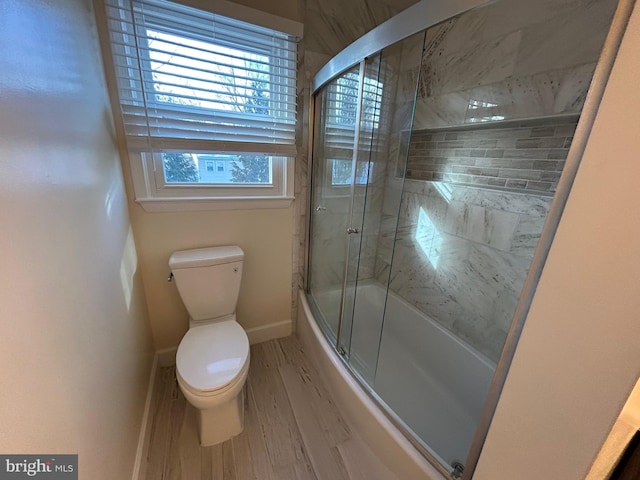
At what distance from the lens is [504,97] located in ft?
4.00

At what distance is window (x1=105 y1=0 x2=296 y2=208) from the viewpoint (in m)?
1.23

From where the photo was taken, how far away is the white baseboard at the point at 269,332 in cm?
192

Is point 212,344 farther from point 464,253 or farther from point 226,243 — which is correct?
point 464,253

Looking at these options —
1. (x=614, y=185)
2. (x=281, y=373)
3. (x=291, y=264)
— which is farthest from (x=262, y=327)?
(x=614, y=185)

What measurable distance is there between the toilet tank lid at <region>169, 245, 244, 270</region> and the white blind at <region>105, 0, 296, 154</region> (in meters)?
0.59

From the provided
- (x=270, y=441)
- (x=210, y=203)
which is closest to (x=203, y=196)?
(x=210, y=203)

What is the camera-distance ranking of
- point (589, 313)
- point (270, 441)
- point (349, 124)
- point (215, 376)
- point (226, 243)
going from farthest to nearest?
point (226, 243), point (349, 124), point (270, 441), point (215, 376), point (589, 313)

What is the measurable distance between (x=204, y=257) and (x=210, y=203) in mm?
326

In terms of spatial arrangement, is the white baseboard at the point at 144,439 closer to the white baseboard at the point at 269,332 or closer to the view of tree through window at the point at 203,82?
the white baseboard at the point at 269,332

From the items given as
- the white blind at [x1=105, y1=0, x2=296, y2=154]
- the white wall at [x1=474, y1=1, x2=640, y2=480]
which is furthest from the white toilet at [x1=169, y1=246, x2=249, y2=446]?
the white wall at [x1=474, y1=1, x2=640, y2=480]

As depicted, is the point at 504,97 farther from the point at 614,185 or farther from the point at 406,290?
the point at 406,290

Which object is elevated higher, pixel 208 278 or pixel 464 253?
pixel 464 253

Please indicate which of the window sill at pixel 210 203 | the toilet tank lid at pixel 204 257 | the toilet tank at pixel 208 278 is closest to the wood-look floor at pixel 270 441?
the toilet tank at pixel 208 278

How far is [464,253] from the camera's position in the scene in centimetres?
151
